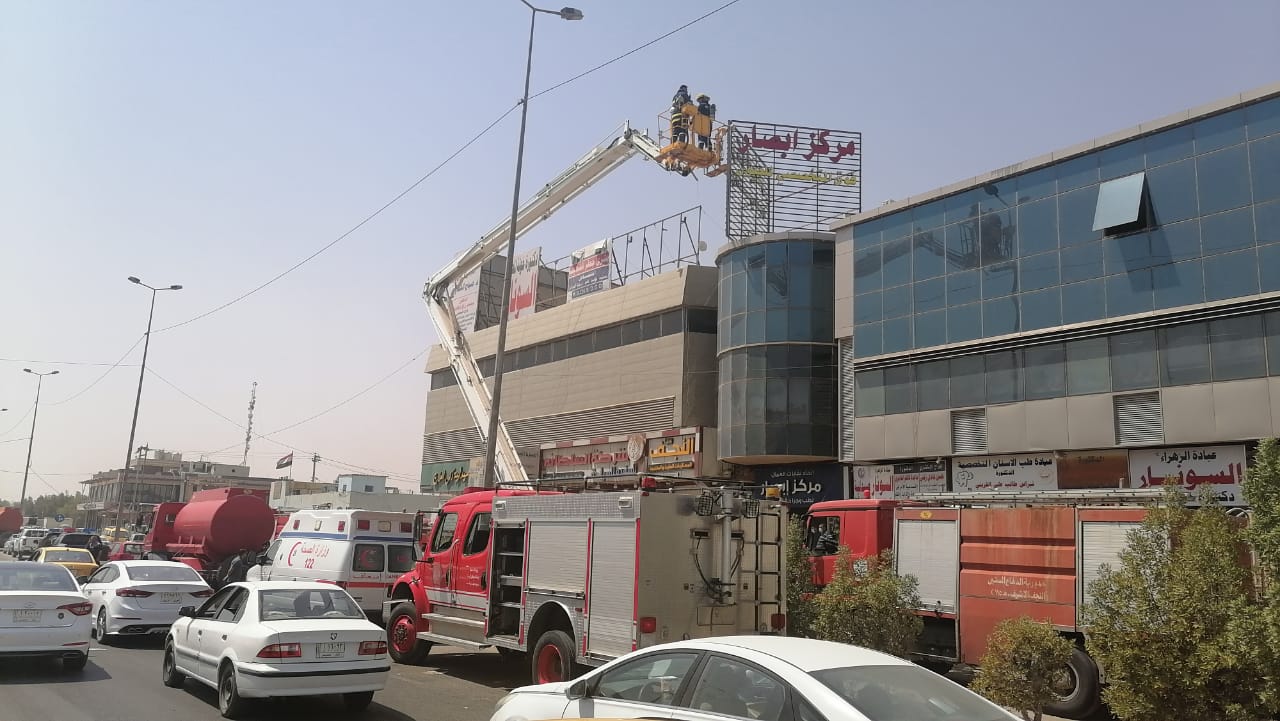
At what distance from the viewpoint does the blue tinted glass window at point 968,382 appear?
27219mm

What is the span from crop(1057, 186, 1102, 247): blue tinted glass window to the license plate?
73.0 feet

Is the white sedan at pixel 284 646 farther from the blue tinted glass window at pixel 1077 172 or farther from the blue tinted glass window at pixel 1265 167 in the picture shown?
the blue tinted glass window at pixel 1077 172

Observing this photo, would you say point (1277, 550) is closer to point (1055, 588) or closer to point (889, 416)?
point (1055, 588)

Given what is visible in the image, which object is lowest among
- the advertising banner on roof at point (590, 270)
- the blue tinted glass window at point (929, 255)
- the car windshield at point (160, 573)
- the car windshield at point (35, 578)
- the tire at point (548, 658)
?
the tire at point (548, 658)

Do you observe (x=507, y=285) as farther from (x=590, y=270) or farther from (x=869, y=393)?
(x=590, y=270)

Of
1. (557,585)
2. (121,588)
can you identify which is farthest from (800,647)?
(121,588)

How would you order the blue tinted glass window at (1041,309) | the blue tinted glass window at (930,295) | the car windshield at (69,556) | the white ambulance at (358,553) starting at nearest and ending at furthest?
the white ambulance at (358,553), the car windshield at (69,556), the blue tinted glass window at (1041,309), the blue tinted glass window at (930,295)

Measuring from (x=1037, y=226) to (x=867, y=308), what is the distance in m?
6.17

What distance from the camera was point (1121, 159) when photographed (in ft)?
80.6

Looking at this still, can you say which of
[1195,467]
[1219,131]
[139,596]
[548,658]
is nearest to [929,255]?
[1219,131]

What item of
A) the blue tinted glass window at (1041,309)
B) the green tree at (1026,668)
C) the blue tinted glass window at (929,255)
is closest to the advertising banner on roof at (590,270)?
the blue tinted glass window at (929,255)

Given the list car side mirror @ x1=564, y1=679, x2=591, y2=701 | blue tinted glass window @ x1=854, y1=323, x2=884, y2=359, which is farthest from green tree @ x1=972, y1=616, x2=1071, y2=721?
blue tinted glass window @ x1=854, y1=323, x2=884, y2=359

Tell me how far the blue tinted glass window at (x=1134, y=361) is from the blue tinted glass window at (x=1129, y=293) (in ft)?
2.08

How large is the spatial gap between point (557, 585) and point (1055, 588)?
6.94 m
